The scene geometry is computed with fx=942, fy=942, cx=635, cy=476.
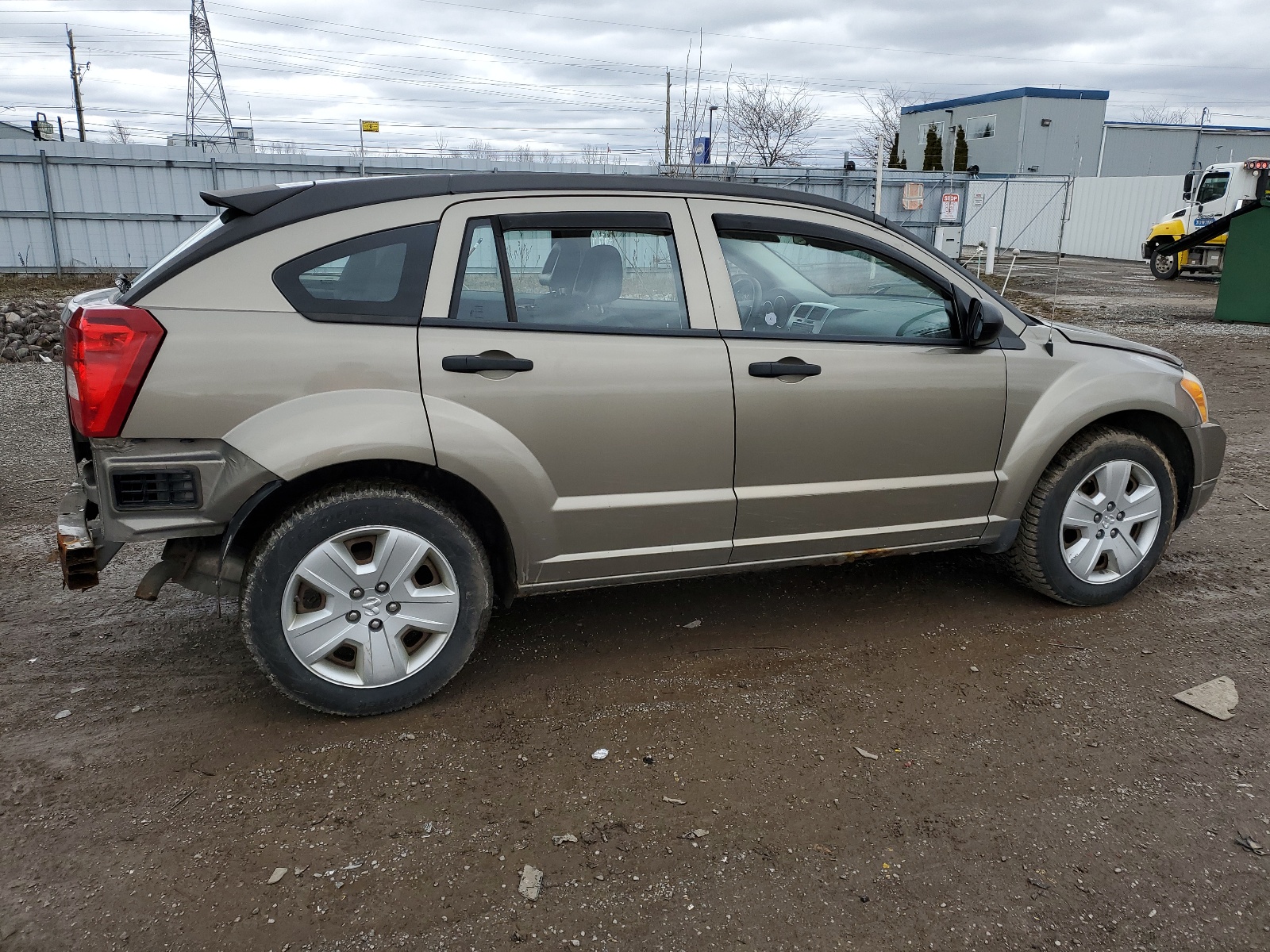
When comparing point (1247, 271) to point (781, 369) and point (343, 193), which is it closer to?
point (781, 369)

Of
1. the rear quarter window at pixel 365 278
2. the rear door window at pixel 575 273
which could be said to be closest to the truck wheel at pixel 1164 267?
the rear door window at pixel 575 273

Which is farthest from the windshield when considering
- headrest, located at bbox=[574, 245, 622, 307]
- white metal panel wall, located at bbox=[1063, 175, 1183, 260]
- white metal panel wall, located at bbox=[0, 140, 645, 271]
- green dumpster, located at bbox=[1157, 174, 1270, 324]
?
headrest, located at bbox=[574, 245, 622, 307]

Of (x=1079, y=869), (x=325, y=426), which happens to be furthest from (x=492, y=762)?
(x=1079, y=869)

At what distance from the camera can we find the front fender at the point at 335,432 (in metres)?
3.03

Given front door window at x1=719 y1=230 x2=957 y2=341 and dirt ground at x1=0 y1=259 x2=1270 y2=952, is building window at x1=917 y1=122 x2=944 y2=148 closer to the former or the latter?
front door window at x1=719 y1=230 x2=957 y2=341

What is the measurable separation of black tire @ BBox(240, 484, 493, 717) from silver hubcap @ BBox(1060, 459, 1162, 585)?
263cm

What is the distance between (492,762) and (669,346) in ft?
5.20

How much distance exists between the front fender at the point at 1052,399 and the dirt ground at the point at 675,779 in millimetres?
692

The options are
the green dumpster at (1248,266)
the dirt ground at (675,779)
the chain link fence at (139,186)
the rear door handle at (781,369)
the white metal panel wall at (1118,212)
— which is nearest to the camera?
the dirt ground at (675,779)

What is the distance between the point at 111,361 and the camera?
9.55 ft

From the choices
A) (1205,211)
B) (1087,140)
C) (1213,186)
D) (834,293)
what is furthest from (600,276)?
(1087,140)

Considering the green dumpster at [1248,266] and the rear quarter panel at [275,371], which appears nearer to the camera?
the rear quarter panel at [275,371]

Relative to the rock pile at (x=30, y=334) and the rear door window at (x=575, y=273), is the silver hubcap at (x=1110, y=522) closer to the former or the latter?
the rear door window at (x=575, y=273)

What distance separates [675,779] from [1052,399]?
232 cm
